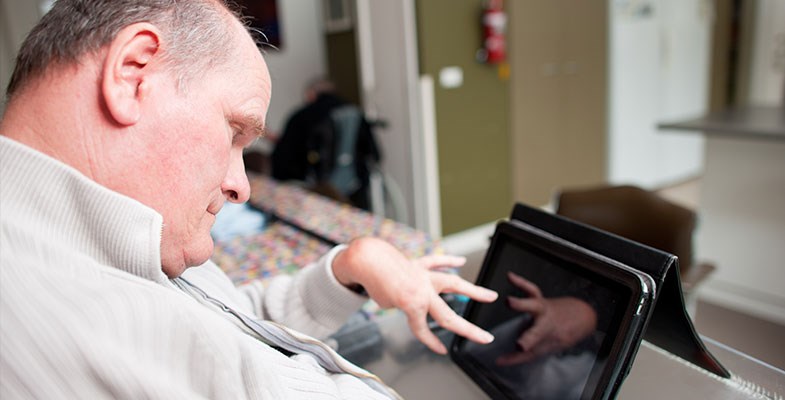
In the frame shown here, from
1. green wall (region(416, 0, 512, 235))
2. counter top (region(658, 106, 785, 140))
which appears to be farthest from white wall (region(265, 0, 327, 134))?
counter top (region(658, 106, 785, 140))

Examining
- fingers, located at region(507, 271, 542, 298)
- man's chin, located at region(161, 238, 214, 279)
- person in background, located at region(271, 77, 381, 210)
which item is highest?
man's chin, located at region(161, 238, 214, 279)

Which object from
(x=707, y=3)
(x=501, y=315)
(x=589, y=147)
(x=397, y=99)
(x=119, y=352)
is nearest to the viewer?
(x=119, y=352)

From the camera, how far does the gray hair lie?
1.56ft

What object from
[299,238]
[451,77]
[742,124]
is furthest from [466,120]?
[299,238]

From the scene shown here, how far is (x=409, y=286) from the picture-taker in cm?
80

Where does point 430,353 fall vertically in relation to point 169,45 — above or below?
below

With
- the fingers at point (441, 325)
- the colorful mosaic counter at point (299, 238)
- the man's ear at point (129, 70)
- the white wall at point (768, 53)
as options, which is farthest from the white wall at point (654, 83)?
the man's ear at point (129, 70)

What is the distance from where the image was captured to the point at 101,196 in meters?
0.46

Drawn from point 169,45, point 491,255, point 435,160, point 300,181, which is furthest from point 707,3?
point 169,45

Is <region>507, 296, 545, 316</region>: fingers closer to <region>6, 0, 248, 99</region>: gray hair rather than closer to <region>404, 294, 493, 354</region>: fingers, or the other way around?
<region>404, 294, 493, 354</region>: fingers

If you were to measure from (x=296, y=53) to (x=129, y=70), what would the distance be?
4.57 m

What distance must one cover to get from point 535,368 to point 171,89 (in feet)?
1.62

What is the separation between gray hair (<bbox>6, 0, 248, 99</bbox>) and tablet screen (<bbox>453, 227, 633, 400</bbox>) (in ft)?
1.43

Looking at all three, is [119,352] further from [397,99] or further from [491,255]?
[397,99]
